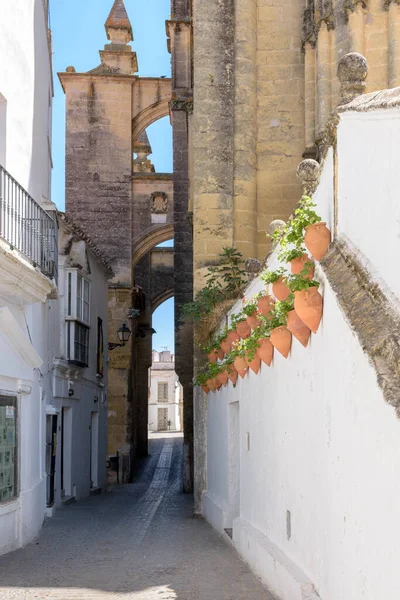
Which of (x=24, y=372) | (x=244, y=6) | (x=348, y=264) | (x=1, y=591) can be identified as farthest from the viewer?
(x=244, y=6)

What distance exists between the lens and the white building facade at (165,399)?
2438 inches

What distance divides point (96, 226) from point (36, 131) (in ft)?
47.2

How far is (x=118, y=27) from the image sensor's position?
30.2 metres

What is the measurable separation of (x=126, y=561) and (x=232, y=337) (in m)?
3.03

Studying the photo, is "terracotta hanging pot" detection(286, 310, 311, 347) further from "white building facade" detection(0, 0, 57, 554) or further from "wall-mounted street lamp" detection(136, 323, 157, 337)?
"wall-mounted street lamp" detection(136, 323, 157, 337)

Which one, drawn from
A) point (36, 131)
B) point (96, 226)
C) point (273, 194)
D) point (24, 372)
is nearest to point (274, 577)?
point (24, 372)

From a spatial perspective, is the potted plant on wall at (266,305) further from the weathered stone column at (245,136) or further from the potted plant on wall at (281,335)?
Result: the weathered stone column at (245,136)

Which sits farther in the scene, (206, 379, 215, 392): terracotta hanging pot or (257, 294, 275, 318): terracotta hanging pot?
(206, 379, 215, 392): terracotta hanging pot

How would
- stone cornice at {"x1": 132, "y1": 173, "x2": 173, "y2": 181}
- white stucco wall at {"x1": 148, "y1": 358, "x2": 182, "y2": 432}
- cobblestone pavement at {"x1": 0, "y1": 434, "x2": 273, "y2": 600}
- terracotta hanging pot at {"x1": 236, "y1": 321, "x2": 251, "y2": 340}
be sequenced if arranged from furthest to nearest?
white stucco wall at {"x1": 148, "y1": 358, "x2": 182, "y2": 432} → stone cornice at {"x1": 132, "y1": 173, "x2": 173, "y2": 181} → terracotta hanging pot at {"x1": 236, "y1": 321, "x2": 251, "y2": 340} → cobblestone pavement at {"x1": 0, "y1": 434, "x2": 273, "y2": 600}

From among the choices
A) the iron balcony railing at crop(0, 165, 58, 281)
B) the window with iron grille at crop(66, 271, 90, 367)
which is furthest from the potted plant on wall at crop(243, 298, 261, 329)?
the window with iron grille at crop(66, 271, 90, 367)

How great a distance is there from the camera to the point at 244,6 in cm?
1612

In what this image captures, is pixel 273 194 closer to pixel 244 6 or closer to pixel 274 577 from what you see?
pixel 244 6

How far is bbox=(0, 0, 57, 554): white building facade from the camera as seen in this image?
10570mm

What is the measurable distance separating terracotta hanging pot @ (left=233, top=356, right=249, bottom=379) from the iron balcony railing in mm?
2820
